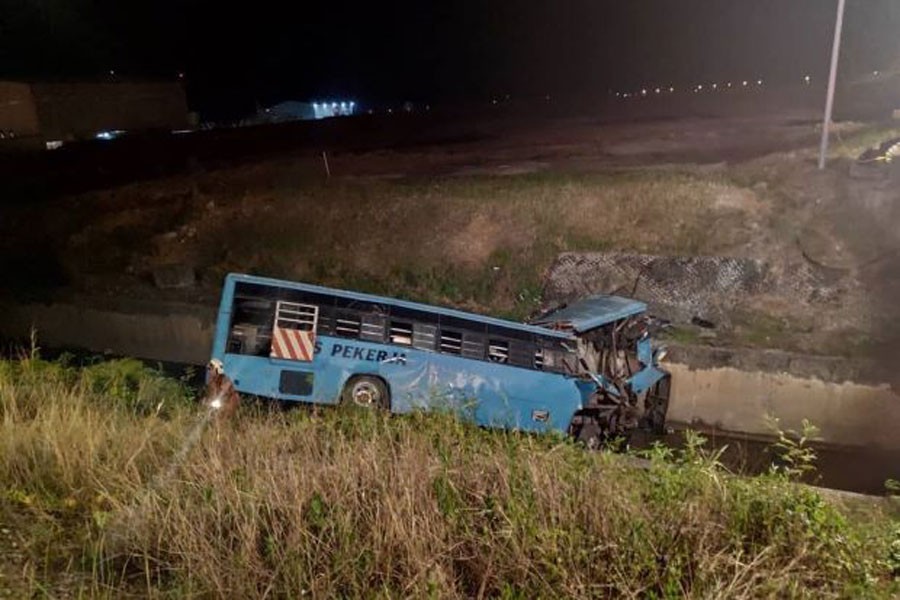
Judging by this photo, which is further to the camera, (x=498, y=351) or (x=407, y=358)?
(x=498, y=351)

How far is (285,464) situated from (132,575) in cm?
107

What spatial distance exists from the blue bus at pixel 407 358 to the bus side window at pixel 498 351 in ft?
0.05

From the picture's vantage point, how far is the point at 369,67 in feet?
192

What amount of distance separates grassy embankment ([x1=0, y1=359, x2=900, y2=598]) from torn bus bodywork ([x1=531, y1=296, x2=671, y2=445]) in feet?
19.9

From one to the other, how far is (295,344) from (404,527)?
641cm

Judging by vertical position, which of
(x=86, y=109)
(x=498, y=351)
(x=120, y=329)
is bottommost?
(x=120, y=329)

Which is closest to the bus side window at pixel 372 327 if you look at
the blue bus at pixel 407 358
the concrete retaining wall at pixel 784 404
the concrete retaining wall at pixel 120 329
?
the blue bus at pixel 407 358

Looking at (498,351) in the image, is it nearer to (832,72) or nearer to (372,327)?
(372,327)

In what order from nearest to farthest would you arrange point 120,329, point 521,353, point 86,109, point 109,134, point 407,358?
point 407,358
point 521,353
point 120,329
point 86,109
point 109,134

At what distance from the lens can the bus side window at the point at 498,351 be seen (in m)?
10.2

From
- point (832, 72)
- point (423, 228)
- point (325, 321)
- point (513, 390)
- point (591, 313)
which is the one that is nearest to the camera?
point (325, 321)

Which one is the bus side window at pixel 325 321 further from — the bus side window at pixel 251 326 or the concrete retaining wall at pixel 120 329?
the concrete retaining wall at pixel 120 329

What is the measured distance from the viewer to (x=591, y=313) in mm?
11531

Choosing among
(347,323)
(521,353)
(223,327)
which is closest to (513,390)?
(521,353)
